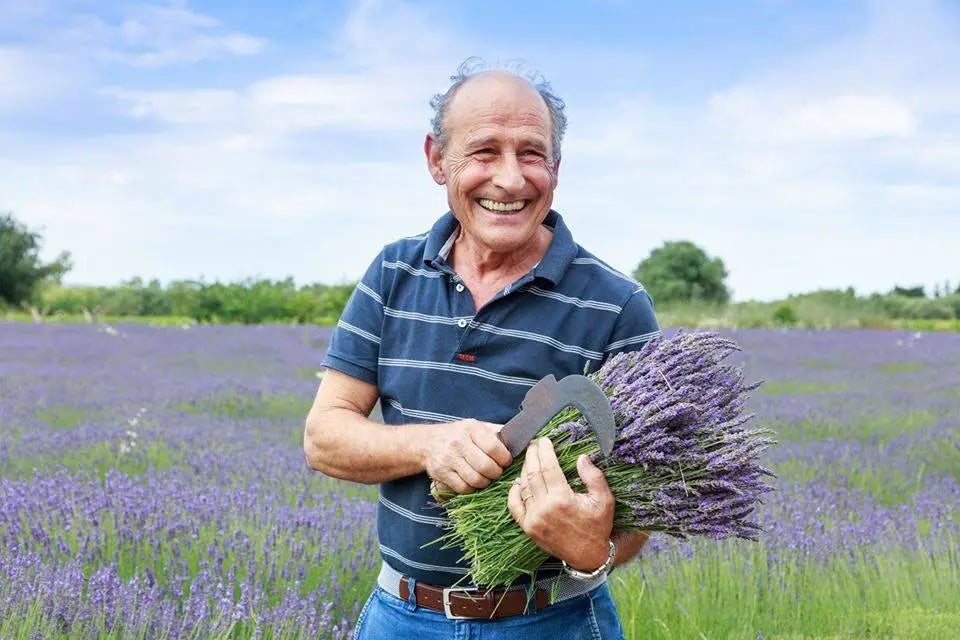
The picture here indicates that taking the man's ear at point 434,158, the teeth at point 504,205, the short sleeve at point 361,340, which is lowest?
the short sleeve at point 361,340

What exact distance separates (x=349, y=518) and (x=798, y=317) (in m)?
28.7

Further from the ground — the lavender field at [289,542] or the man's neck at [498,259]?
the man's neck at [498,259]

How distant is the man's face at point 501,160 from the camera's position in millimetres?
1912

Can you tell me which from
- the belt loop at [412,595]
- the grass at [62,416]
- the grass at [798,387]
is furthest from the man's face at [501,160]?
the grass at [798,387]

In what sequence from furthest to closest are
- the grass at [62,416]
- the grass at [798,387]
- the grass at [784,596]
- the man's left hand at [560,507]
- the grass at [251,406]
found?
1. the grass at [798,387]
2. the grass at [251,406]
3. the grass at [62,416]
4. the grass at [784,596]
5. the man's left hand at [560,507]

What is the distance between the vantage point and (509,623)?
1925 mm

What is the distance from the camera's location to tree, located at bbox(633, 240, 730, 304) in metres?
37.1

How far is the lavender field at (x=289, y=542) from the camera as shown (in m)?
2.85

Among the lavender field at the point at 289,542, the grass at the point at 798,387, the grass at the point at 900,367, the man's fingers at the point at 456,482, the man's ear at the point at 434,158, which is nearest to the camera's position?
the man's fingers at the point at 456,482

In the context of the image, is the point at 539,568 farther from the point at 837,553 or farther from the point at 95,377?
the point at 95,377

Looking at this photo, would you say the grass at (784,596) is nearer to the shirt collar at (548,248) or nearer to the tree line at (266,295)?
the shirt collar at (548,248)

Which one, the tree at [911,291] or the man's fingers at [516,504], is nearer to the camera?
the man's fingers at [516,504]

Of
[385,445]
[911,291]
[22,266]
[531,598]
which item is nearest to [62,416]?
[385,445]

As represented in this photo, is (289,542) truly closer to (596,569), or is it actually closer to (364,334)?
(364,334)
